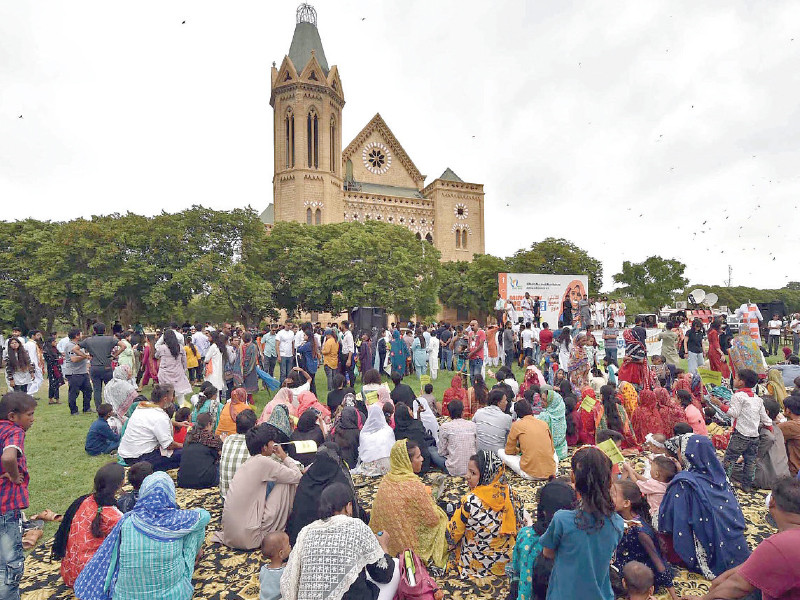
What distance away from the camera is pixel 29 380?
966 cm

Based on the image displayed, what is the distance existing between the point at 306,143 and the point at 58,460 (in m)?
36.8

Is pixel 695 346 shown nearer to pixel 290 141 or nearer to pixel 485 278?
pixel 485 278

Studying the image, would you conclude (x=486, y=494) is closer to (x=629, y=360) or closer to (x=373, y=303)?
(x=629, y=360)

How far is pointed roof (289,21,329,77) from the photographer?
42656 mm

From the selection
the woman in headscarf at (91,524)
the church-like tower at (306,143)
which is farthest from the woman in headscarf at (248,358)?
the church-like tower at (306,143)

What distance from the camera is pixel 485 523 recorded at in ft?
13.4

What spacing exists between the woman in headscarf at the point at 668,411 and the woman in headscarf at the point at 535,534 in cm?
474

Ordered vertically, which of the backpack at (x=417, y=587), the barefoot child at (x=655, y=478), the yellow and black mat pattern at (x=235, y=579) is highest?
the barefoot child at (x=655, y=478)

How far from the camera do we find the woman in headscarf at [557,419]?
7152mm

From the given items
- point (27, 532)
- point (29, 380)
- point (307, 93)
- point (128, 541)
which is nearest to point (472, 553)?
point (128, 541)

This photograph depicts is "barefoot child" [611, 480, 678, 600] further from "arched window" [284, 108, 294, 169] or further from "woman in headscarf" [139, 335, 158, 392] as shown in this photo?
"arched window" [284, 108, 294, 169]

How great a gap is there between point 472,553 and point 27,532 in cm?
483

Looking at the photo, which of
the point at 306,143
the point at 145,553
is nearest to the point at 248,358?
the point at 145,553

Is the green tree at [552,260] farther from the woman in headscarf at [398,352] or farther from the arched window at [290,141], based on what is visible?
the woman in headscarf at [398,352]
